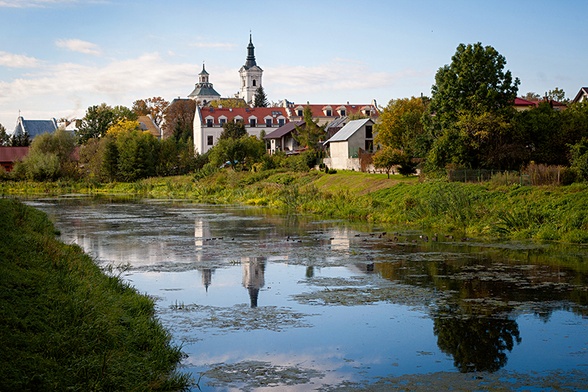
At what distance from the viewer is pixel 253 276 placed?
21312 millimetres

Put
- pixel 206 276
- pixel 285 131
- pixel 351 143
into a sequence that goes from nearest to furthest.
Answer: pixel 206 276
pixel 351 143
pixel 285 131

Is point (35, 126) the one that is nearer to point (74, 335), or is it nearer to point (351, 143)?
point (351, 143)

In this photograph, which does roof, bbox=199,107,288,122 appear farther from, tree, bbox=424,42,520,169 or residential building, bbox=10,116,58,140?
tree, bbox=424,42,520,169

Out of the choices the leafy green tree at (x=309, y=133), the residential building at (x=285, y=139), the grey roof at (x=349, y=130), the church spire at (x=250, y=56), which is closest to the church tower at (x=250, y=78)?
the church spire at (x=250, y=56)

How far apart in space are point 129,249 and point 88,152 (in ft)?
226

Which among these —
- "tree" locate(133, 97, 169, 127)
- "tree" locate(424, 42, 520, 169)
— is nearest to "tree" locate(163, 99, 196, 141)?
"tree" locate(133, 97, 169, 127)

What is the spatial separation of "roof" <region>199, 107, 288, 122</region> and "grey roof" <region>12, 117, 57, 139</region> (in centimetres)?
3860

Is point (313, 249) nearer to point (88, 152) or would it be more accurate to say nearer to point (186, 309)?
point (186, 309)

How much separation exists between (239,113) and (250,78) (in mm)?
72009

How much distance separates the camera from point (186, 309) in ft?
54.3

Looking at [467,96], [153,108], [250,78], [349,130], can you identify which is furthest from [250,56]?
[467,96]

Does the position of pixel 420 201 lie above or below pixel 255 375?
above

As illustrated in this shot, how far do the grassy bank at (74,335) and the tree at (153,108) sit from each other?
12392 centimetres

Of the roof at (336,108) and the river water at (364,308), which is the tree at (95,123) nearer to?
the roof at (336,108)
